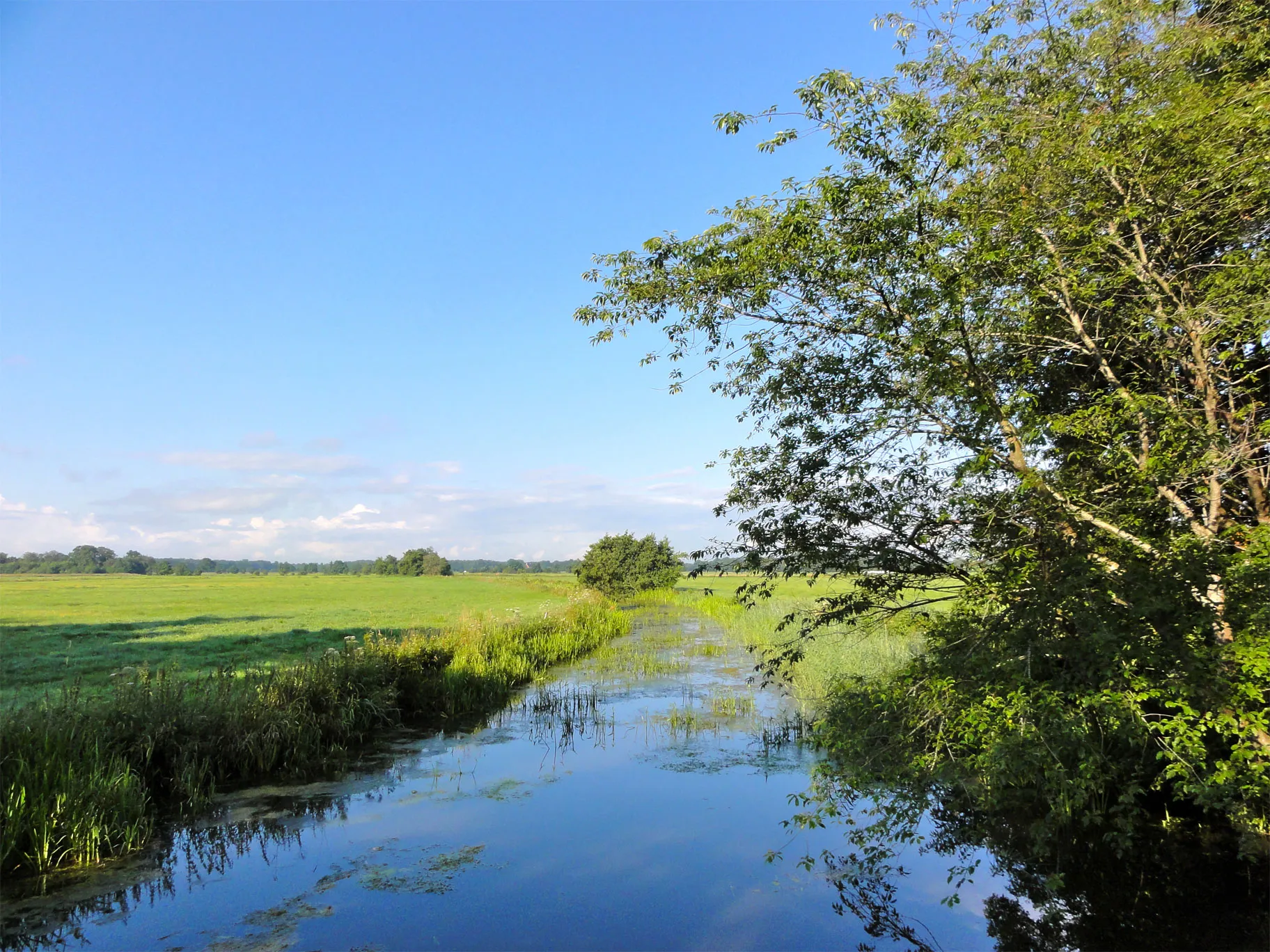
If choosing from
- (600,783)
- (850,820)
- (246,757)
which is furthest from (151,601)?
(850,820)

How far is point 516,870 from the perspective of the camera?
6.29 metres

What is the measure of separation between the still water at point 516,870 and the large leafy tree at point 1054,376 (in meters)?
1.69

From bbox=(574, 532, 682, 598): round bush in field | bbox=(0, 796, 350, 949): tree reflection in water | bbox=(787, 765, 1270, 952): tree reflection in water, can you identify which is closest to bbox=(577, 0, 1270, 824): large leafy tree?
bbox=(787, 765, 1270, 952): tree reflection in water

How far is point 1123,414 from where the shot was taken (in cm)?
566

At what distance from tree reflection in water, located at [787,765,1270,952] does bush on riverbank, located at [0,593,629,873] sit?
6.60m

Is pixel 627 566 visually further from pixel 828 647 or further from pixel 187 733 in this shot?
pixel 187 733

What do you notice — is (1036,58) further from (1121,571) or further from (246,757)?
(246,757)

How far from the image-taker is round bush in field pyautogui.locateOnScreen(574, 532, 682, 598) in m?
48.8

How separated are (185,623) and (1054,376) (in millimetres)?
31319

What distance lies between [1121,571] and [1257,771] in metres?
1.61

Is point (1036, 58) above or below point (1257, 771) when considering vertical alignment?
above

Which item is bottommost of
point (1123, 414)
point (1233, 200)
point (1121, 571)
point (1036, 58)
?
point (1121, 571)

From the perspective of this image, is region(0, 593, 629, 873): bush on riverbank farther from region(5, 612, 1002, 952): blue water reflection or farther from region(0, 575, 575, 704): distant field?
region(0, 575, 575, 704): distant field

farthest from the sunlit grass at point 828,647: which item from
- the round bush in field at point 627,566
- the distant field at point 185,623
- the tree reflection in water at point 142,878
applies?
the round bush in field at point 627,566
